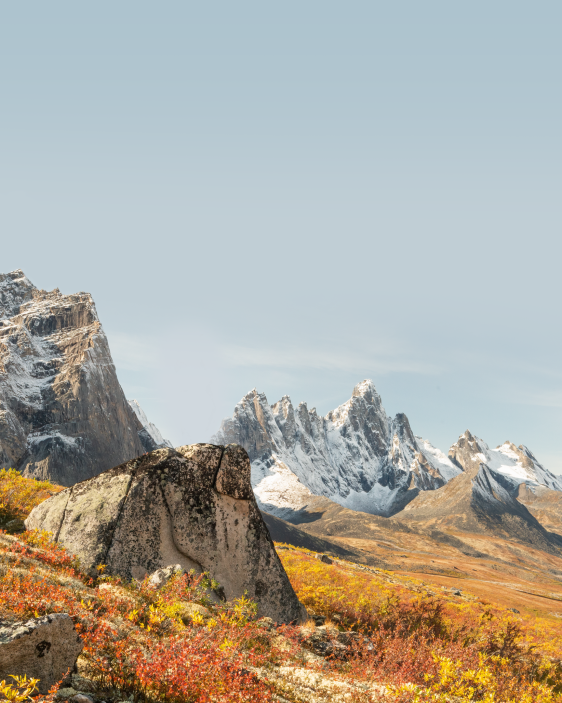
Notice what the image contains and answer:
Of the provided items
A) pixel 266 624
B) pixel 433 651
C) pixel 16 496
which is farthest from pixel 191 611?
pixel 16 496

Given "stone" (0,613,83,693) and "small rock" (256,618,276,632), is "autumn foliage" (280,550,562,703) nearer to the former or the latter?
"small rock" (256,618,276,632)

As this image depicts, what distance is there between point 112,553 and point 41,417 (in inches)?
6582

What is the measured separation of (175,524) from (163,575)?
1711 mm

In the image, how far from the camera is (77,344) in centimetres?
17888

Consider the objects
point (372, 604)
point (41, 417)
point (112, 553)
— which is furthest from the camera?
point (41, 417)

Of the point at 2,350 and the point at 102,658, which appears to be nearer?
the point at 102,658

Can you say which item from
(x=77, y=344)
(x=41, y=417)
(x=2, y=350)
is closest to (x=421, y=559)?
(x=41, y=417)

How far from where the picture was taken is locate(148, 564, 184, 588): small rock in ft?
33.2

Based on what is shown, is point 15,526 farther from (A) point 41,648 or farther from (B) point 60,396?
(B) point 60,396

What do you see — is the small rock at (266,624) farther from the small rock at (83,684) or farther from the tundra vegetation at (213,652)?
the small rock at (83,684)

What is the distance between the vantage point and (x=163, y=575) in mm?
10383

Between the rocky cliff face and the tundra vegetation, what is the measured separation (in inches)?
5702

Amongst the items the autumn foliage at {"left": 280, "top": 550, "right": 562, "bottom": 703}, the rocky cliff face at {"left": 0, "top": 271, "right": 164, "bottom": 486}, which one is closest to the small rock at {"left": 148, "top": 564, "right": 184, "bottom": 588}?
the autumn foliage at {"left": 280, "top": 550, "right": 562, "bottom": 703}

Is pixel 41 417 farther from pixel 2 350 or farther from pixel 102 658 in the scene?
pixel 102 658
